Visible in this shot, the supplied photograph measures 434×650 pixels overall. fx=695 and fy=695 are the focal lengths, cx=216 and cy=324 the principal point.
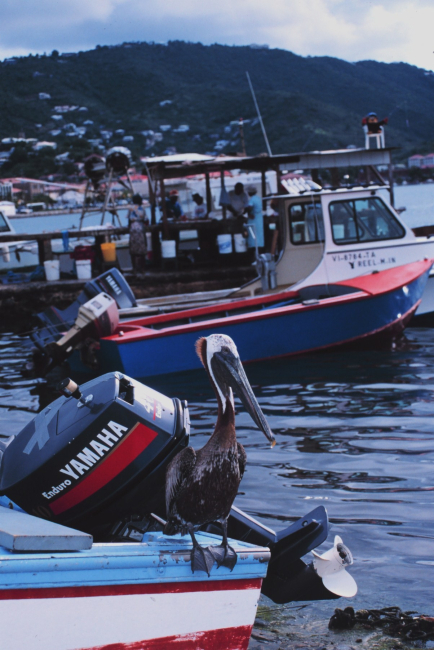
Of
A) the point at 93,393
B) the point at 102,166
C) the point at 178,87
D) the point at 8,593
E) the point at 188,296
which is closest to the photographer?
the point at 8,593

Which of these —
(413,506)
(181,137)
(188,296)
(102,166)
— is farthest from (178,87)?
(413,506)

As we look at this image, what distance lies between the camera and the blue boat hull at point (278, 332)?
9078mm

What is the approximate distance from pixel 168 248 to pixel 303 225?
15.6 ft

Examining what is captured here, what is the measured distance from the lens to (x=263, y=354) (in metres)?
9.77

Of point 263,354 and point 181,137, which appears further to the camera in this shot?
point 181,137

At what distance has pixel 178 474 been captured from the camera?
320 cm

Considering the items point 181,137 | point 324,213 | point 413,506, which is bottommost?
point 413,506

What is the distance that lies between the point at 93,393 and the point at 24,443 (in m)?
0.46

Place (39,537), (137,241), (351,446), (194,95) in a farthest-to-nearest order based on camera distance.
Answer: (194,95), (137,241), (351,446), (39,537)

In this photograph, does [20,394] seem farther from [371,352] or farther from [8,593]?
[8,593]

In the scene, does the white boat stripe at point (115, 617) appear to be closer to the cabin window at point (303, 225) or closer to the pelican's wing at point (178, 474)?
the pelican's wing at point (178, 474)

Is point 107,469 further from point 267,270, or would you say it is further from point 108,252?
point 108,252

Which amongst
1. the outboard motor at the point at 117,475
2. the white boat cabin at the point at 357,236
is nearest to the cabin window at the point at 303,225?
the white boat cabin at the point at 357,236

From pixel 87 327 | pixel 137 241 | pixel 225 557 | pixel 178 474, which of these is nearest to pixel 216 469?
pixel 178 474
